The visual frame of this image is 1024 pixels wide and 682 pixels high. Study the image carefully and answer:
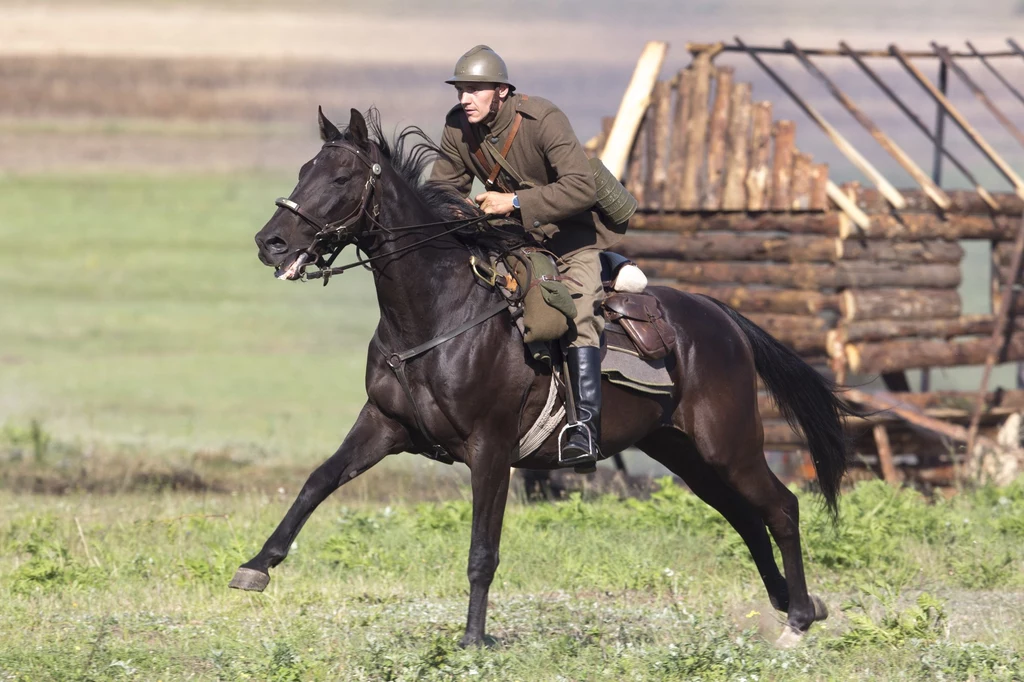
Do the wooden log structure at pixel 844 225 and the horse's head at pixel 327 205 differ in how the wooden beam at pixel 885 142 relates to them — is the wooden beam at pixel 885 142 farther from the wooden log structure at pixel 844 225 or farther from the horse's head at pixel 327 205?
the horse's head at pixel 327 205

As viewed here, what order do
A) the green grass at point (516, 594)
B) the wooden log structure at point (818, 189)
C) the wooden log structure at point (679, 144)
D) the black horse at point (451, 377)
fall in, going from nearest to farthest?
the green grass at point (516, 594), the black horse at point (451, 377), the wooden log structure at point (818, 189), the wooden log structure at point (679, 144)

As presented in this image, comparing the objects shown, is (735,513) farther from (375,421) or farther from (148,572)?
(148,572)

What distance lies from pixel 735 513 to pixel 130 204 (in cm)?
4043

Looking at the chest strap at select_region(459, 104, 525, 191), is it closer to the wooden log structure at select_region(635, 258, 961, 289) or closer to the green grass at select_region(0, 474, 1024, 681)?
the green grass at select_region(0, 474, 1024, 681)

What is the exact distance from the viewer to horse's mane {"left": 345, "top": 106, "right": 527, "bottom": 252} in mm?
8312

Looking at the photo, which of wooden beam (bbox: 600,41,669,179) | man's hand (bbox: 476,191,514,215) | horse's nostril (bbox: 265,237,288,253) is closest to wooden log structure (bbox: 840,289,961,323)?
wooden beam (bbox: 600,41,669,179)

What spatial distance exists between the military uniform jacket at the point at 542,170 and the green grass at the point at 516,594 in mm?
2243

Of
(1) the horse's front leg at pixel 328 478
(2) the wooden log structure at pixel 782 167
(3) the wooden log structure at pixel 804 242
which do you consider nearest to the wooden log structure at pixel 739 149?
(3) the wooden log structure at pixel 804 242

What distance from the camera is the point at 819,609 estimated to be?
8977 millimetres

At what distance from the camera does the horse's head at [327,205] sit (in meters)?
7.52

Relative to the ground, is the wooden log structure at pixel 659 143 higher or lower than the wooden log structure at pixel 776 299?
higher

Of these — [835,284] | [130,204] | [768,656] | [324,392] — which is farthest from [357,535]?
[130,204]

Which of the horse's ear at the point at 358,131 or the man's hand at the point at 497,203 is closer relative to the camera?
the horse's ear at the point at 358,131

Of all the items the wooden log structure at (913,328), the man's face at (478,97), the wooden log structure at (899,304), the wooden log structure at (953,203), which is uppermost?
the man's face at (478,97)
